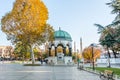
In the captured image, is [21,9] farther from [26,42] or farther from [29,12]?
[26,42]

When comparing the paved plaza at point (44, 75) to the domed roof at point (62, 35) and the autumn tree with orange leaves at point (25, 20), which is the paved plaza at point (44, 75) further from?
the domed roof at point (62, 35)

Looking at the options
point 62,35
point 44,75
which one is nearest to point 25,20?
point 62,35

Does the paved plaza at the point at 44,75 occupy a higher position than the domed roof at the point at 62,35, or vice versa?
the domed roof at the point at 62,35

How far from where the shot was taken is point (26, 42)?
6281 centimetres

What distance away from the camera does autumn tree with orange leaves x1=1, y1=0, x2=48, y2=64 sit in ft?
200

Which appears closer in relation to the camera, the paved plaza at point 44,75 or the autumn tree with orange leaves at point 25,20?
the paved plaza at point 44,75

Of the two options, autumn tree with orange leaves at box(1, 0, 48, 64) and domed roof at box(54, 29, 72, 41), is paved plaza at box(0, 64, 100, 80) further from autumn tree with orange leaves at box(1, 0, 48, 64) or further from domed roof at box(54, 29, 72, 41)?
domed roof at box(54, 29, 72, 41)

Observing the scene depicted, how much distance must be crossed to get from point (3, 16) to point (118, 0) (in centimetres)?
4171

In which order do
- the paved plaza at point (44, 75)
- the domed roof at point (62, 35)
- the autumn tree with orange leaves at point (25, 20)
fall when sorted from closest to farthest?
the paved plaza at point (44, 75), the autumn tree with orange leaves at point (25, 20), the domed roof at point (62, 35)

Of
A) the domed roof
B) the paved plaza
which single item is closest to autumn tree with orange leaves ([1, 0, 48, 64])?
the domed roof

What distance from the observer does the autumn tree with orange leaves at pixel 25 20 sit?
200 ft

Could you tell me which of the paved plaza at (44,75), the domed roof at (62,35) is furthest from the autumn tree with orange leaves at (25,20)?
the paved plaza at (44,75)

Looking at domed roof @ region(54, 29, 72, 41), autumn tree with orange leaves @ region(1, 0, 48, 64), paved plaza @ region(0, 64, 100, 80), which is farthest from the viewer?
domed roof @ region(54, 29, 72, 41)

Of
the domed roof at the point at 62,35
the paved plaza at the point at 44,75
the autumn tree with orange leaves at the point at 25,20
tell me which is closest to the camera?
the paved plaza at the point at 44,75
